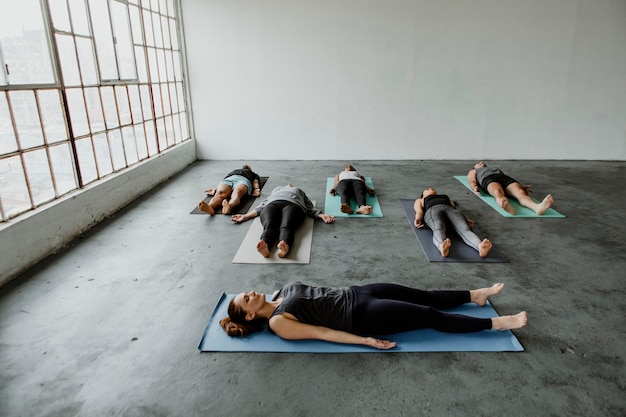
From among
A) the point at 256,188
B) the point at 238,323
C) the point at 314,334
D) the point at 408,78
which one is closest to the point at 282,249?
the point at 238,323

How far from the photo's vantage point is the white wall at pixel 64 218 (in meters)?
3.38

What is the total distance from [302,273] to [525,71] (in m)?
6.28

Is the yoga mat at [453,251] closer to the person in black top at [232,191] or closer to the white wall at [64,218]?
the person in black top at [232,191]

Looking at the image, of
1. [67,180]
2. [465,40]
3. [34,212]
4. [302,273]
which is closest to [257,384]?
[302,273]

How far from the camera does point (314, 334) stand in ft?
8.21

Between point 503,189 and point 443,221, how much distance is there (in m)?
1.66

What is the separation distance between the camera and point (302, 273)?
348 centimetres

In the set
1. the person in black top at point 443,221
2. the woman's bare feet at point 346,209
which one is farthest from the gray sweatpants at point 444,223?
the woman's bare feet at point 346,209

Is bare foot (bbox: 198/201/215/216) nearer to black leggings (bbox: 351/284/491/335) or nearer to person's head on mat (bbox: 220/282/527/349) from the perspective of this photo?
person's head on mat (bbox: 220/282/527/349)

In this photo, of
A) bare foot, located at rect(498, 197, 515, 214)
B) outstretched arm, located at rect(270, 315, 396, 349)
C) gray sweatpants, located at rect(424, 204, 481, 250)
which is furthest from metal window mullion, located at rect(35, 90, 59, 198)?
bare foot, located at rect(498, 197, 515, 214)

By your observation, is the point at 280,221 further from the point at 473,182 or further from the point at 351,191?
the point at 473,182

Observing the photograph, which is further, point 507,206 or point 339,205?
point 339,205

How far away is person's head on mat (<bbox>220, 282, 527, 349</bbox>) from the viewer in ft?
8.21

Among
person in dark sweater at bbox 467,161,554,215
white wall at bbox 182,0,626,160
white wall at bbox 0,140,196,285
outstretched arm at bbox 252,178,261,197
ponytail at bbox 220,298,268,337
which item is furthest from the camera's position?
white wall at bbox 182,0,626,160
